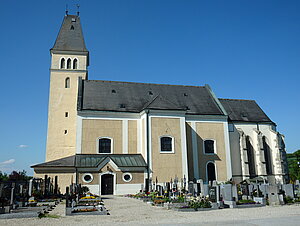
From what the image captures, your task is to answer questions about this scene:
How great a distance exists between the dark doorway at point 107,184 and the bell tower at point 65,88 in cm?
529

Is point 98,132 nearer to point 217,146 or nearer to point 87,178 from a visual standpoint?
point 87,178

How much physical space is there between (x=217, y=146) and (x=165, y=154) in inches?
254

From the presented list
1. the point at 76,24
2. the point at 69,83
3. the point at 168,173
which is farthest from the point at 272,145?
the point at 76,24

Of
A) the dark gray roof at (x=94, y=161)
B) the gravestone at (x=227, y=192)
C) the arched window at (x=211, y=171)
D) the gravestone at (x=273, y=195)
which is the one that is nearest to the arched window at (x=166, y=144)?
the dark gray roof at (x=94, y=161)

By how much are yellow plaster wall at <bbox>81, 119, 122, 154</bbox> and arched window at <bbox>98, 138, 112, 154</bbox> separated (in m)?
0.38

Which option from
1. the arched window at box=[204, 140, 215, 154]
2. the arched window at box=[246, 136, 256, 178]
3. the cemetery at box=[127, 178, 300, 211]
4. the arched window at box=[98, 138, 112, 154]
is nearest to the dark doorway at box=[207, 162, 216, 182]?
the arched window at box=[204, 140, 215, 154]

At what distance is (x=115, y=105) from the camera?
28.1 metres

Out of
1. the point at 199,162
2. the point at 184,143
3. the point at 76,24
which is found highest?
the point at 76,24

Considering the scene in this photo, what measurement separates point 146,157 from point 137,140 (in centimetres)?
275

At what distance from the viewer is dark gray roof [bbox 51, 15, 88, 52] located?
3114 centimetres

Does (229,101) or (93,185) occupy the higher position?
(229,101)

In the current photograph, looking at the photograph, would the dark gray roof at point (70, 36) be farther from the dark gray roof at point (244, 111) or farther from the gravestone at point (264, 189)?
the gravestone at point (264, 189)

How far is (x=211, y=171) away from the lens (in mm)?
27984

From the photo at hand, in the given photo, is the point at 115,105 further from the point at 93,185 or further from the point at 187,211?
the point at 187,211
